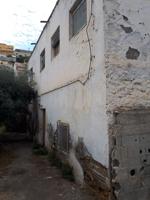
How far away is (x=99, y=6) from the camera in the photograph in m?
5.35

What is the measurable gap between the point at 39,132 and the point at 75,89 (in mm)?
7040

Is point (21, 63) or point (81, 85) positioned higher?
point (21, 63)

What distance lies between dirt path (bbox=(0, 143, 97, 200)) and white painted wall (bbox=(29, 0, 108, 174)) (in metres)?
1.12

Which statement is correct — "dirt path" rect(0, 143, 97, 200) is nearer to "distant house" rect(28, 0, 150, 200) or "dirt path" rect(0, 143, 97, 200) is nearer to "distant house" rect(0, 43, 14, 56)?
"distant house" rect(28, 0, 150, 200)

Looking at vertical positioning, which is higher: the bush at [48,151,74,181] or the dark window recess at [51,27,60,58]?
the dark window recess at [51,27,60,58]

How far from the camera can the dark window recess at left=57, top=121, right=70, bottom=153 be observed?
7.70 meters

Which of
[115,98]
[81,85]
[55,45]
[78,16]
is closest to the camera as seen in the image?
[115,98]

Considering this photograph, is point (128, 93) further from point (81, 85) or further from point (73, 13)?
point (73, 13)

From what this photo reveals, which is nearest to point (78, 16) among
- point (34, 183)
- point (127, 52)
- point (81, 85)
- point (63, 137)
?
point (81, 85)

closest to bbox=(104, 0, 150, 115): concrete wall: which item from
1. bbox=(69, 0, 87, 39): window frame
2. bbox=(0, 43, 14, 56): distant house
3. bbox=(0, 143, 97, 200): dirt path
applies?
bbox=(69, 0, 87, 39): window frame

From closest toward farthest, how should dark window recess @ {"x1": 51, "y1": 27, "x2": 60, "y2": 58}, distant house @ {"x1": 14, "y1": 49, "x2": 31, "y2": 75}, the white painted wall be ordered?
the white painted wall < dark window recess @ {"x1": 51, "y1": 27, "x2": 60, "y2": 58} < distant house @ {"x1": 14, "y1": 49, "x2": 31, "y2": 75}

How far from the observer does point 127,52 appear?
Answer: 521 cm

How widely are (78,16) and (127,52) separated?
247 cm

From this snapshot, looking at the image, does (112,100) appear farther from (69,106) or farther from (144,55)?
(69,106)
